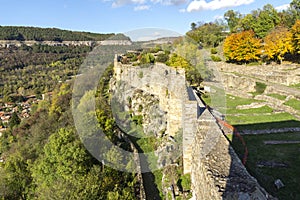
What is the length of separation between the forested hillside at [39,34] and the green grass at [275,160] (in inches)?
2864

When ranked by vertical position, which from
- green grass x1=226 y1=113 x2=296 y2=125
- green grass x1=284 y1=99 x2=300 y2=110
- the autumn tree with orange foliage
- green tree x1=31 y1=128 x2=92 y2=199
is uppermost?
the autumn tree with orange foliage

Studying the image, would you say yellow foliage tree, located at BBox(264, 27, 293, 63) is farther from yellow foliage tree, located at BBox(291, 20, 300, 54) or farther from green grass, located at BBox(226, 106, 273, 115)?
green grass, located at BBox(226, 106, 273, 115)

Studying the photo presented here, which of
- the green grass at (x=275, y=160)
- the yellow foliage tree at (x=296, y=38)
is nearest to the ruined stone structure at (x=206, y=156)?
the green grass at (x=275, y=160)

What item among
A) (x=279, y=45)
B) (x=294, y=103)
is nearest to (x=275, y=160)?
(x=294, y=103)

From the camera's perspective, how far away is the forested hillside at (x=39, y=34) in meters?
77.4

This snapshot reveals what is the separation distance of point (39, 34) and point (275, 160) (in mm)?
89433

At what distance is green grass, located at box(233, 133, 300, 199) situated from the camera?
5.42 meters

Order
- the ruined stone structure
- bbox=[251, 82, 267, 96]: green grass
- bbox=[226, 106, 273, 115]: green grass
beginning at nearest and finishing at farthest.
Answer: the ruined stone structure < bbox=[226, 106, 273, 115]: green grass < bbox=[251, 82, 267, 96]: green grass

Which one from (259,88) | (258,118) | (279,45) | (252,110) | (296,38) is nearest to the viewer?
(258,118)

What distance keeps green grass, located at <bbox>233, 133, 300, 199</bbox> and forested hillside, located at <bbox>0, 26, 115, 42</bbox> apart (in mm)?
72741

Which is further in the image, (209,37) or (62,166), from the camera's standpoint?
(209,37)

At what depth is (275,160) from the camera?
6832 millimetres

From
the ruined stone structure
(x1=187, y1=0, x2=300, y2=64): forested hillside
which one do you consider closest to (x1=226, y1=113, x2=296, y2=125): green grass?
the ruined stone structure

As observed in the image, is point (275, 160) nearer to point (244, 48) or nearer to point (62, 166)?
point (62, 166)
